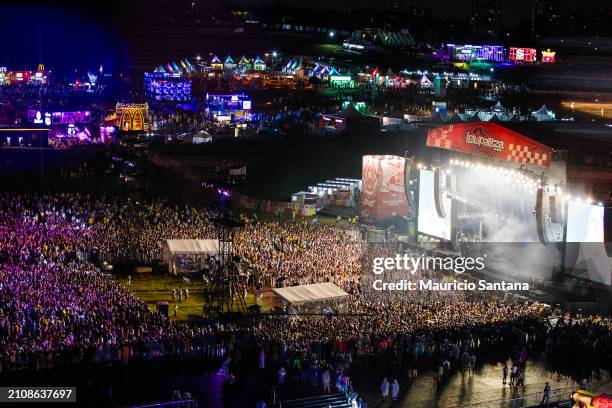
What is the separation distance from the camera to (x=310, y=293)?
70.5ft

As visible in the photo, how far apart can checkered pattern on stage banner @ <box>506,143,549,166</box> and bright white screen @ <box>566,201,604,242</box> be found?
163 cm

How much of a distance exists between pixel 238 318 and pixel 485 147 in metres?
8.92

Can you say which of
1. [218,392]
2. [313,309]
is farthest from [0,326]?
[313,309]

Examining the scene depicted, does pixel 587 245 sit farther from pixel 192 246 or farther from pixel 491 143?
pixel 192 246

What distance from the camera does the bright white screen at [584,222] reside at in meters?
20.5

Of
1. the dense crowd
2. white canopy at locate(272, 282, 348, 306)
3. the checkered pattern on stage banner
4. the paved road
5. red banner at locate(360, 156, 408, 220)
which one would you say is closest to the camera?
the paved road

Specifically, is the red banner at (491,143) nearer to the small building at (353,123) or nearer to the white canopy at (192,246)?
the white canopy at (192,246)

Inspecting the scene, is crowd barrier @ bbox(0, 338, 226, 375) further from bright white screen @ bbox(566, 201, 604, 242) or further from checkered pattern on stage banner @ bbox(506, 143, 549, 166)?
checkered pattern on stage banner @ bbox(506, 143, 549, 166)

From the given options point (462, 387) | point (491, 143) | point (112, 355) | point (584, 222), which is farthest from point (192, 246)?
point (584, 222)

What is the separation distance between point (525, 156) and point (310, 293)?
22.6 feet

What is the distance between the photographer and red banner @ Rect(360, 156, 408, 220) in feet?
94.4

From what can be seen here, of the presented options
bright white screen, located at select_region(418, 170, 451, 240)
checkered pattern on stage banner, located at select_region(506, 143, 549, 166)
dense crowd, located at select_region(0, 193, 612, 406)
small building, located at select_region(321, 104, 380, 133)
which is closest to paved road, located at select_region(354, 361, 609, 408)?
dense crowd, located at select_region(0, 193, 612, 406)

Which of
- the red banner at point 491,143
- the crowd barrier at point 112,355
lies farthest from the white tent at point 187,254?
the red banner at point 491,143

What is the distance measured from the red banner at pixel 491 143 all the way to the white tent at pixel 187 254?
7750 millimetres
